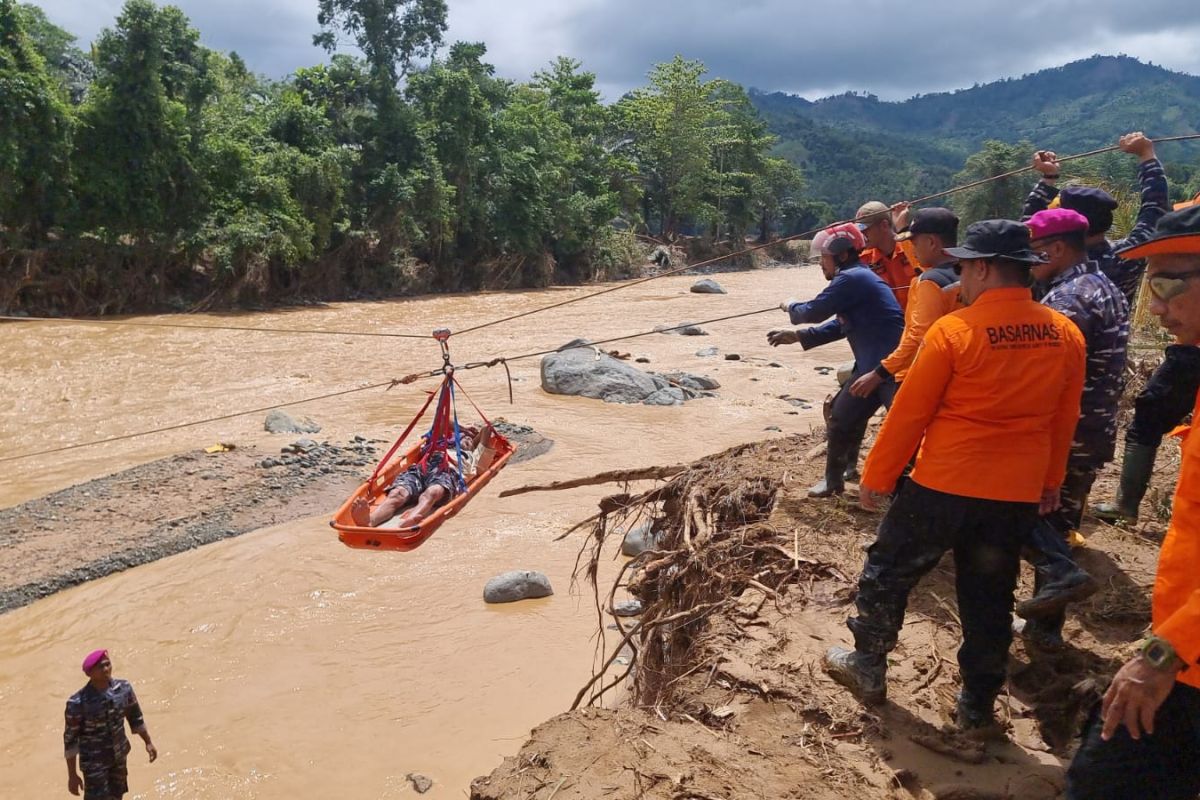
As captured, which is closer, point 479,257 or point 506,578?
point 506,578

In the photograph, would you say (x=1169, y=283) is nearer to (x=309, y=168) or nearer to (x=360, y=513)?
(x=360, y=513)

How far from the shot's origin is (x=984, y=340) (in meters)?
2.34

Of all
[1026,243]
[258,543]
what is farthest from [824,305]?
[258,543]

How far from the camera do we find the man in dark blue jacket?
410cm

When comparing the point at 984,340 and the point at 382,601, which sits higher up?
the point at 984,340

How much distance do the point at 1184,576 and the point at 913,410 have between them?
0.94 m

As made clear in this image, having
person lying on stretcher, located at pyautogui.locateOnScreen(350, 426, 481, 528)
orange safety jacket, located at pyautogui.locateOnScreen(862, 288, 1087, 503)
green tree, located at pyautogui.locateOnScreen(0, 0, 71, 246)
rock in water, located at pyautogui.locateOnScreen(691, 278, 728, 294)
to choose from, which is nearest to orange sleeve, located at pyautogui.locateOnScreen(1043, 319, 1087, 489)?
orange safety jacket, located at pyautogui.locateOnScreen(862, 288, 1087, 503)

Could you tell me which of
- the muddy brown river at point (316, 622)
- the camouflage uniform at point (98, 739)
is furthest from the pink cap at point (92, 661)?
the muddy brown river at point (316, 622)

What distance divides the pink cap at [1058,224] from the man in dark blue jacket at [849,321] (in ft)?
3.31

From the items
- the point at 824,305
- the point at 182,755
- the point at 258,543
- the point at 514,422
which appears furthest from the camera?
the point at 514,422

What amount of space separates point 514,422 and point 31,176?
40.0 ft

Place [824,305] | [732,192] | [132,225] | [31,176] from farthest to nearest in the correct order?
1. [732,192]
2. [132,225]
3. [31,176]
4. [824,305]

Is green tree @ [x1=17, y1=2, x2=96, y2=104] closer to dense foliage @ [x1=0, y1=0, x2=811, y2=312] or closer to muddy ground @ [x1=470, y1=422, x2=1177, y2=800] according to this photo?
dense foliage @ [x1=0, y1=0, x2=811, y2=312]

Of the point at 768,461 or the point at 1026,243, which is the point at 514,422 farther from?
the point at 1026,243
